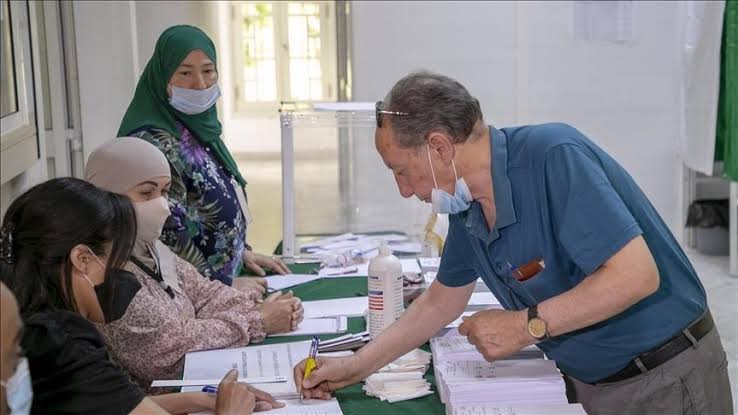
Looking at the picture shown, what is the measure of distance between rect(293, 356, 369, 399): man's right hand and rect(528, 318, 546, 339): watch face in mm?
Result: 423

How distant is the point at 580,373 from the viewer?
1888 mm

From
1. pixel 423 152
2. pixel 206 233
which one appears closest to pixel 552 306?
pixel 423 152

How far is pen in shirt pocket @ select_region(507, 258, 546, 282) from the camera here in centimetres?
179

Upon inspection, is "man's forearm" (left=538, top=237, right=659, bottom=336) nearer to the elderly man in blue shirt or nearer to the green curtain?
the elderly man in blue shirt

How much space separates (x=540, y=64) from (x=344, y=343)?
4135 millimetres

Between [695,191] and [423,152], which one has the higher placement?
[423,152]

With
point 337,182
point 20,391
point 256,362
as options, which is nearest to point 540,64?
point 337,182

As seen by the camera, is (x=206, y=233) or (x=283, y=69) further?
(x=283, y=69)

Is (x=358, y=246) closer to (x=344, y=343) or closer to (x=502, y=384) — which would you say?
(x=344, y=343)

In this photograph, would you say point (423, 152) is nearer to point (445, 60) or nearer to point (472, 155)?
point (472, 155)

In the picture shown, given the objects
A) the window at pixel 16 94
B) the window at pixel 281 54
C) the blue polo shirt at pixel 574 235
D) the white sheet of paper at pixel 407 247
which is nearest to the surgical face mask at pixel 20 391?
the blue polo shirt at pixel 574 235

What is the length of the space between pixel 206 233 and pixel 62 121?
2810mm

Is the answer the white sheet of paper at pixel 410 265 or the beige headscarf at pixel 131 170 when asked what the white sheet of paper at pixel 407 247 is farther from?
the beige headscarf at pixel 131 170

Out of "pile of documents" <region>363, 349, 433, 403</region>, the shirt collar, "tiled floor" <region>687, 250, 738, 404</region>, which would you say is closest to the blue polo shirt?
the shirt collar
